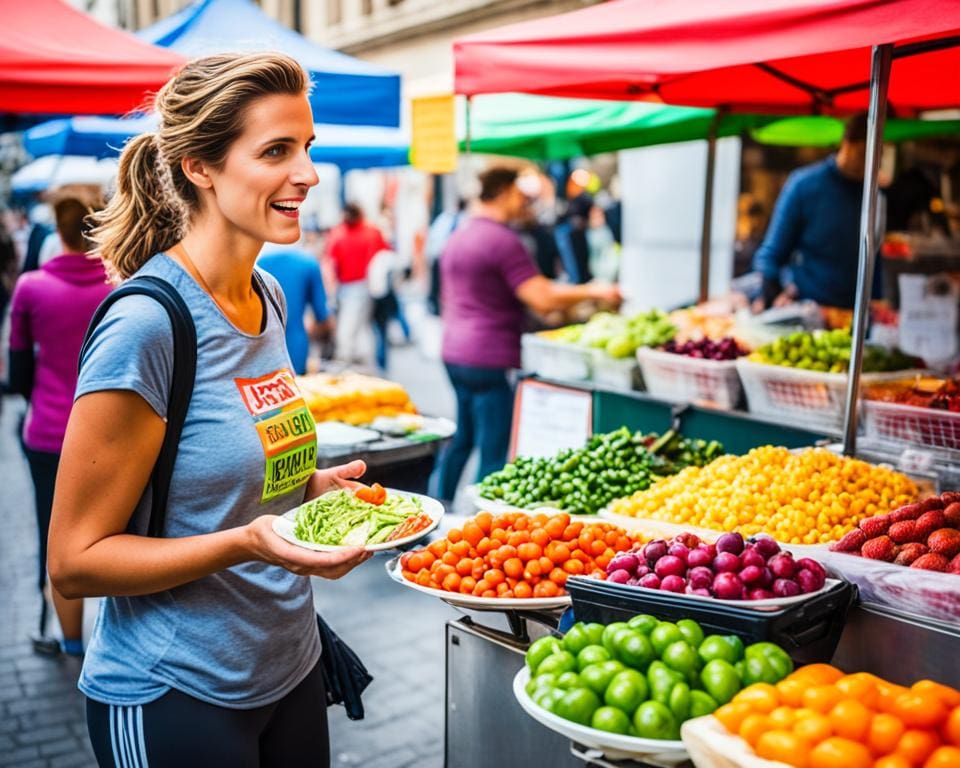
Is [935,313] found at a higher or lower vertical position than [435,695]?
higher

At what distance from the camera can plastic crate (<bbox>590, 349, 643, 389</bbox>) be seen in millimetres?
5879

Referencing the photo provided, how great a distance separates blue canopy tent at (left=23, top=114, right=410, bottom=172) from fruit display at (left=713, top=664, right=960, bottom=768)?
13.9ft

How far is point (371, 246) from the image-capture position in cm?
1387

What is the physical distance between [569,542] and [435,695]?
215cm

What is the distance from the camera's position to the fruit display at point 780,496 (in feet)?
11.3

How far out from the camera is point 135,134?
552 cm

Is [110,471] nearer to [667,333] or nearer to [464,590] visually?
[464,590]

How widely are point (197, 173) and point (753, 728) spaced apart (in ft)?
5.38

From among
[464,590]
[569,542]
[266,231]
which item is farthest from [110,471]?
[569,542]

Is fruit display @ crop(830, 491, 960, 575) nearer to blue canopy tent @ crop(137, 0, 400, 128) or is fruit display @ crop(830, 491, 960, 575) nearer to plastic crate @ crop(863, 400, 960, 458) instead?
plastic crate @ crop(863, 400, 960, 458)

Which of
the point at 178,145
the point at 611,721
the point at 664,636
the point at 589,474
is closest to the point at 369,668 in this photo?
the point at 589,474

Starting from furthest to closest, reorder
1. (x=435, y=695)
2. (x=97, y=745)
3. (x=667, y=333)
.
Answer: (x=667, y=333), (x=435, y=695), (x=97, y=745)

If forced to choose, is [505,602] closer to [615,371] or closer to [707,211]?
[615,371]

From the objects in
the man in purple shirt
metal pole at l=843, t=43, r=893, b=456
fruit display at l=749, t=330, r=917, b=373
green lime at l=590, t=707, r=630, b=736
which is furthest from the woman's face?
the man in purple shirt
